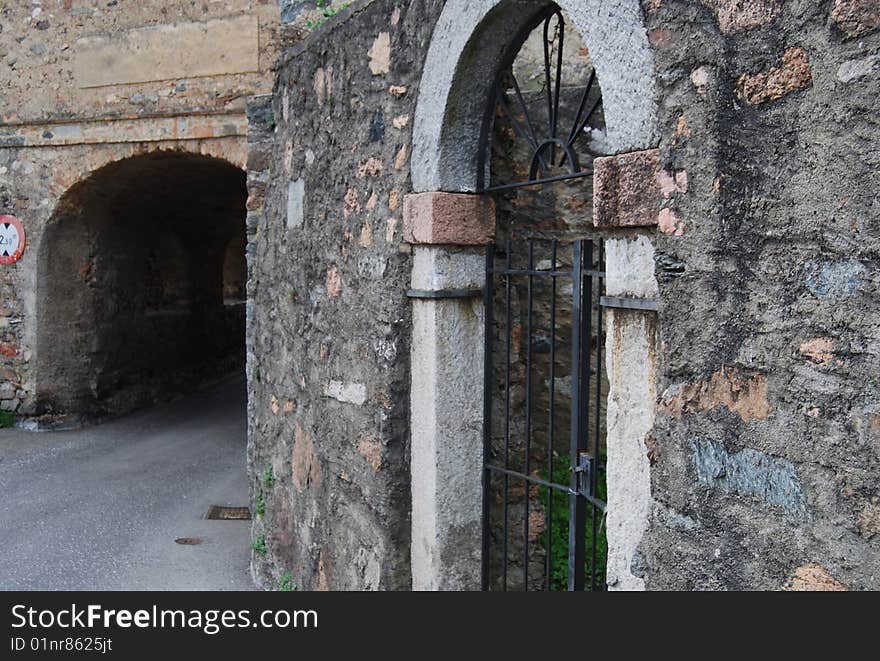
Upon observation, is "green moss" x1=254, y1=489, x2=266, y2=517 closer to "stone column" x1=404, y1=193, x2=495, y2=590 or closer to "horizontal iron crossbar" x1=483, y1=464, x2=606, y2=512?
"stone column" x1=404, y1=193, x2=495, y2=590

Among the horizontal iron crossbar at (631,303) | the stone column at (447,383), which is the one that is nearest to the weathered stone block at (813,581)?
the horizontal iron crossbar at (631,303)

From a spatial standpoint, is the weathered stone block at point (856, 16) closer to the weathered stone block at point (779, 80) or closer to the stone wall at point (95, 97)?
the weathered stone block at point (779, 80)

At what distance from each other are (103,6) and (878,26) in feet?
27.7

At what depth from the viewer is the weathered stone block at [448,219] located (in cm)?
288

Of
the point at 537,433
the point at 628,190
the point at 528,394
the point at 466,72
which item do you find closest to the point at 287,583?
the point at 537,433

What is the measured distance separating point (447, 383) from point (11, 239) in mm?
7433

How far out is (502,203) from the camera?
10.2 ft

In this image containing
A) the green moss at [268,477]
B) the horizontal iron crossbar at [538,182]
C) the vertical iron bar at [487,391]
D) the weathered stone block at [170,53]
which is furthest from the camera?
the weathered stone block at [170,53]

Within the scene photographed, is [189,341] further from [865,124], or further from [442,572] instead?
[865,124]

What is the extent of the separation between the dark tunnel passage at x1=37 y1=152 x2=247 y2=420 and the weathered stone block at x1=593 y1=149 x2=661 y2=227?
7.01 m

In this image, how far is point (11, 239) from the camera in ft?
28.4

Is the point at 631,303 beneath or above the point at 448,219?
beneath

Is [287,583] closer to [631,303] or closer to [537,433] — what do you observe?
[537,433]

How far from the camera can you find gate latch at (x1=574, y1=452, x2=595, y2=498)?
2551mm
